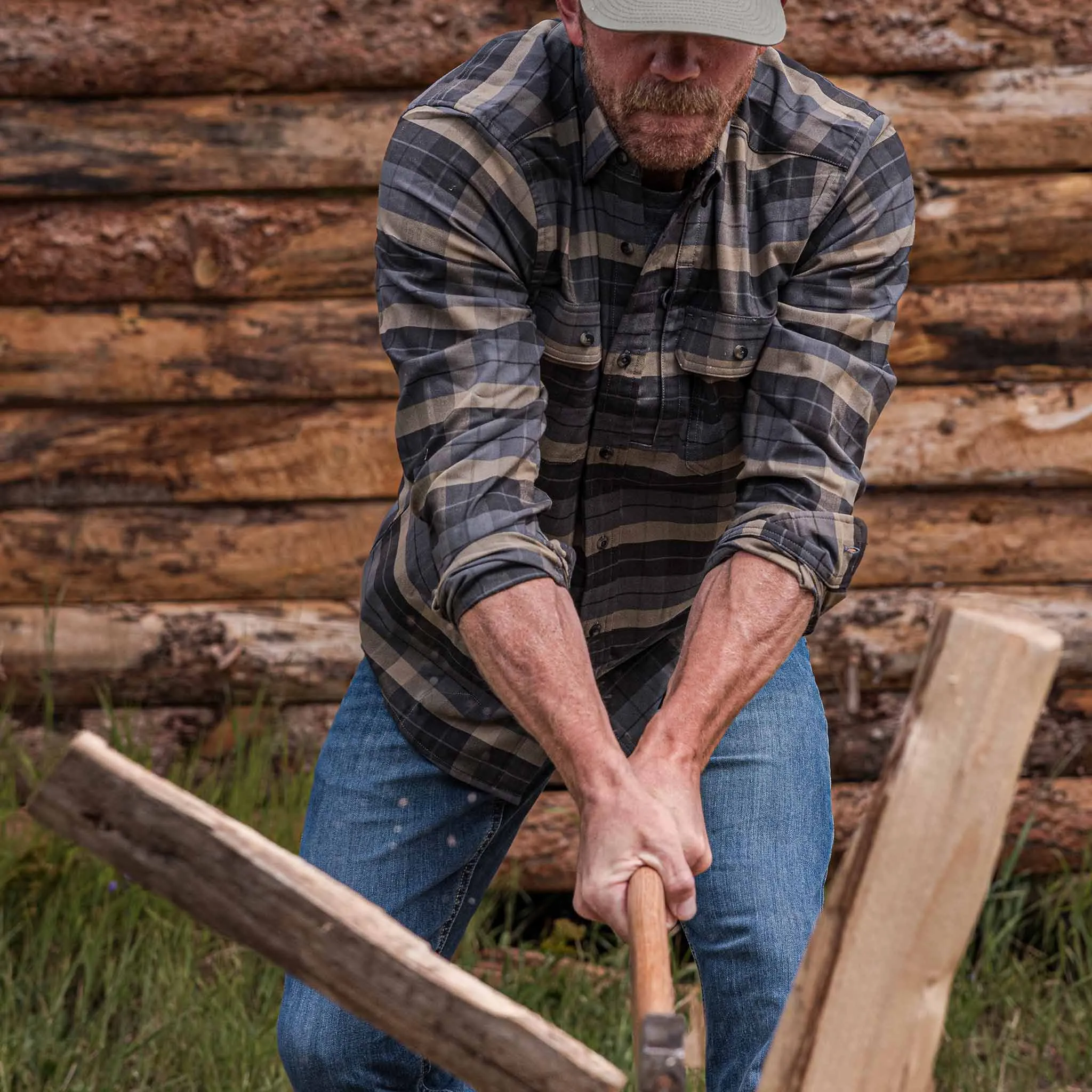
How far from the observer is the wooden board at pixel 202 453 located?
3.68m

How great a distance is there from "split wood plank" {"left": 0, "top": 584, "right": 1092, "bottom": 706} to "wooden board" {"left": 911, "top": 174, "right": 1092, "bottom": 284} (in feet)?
2.93

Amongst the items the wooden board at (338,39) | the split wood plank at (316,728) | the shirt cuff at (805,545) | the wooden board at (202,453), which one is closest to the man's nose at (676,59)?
the shirt cuff at (805,545)

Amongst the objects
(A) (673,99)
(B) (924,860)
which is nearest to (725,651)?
(B) (924,860)

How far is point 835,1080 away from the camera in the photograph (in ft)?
4.59

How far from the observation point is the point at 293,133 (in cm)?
353

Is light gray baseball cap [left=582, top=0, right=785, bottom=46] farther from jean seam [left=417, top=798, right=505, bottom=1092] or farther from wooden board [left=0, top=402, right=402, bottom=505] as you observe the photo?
wooden board [left=0, top=402, right=402, bottom=505]

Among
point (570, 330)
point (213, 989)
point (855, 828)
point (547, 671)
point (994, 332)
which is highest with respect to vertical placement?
point (570, 330)

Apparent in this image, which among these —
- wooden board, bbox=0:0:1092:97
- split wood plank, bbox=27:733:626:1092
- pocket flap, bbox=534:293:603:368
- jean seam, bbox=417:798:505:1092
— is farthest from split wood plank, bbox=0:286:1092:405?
split wood plank, bbox=27:733:626:1092

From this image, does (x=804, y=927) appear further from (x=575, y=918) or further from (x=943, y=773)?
(x=575, y=918)

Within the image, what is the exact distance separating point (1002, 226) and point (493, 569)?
2.16m

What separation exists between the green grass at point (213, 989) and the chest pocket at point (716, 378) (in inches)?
61.4

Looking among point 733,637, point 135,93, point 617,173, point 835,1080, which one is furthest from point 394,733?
point 135,93

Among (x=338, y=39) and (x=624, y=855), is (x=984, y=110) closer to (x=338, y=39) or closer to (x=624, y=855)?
(x=338, y=39)

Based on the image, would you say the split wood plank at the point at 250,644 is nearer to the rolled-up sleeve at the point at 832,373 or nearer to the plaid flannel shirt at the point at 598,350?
the plaid flannel shirt at the point at 598,350
